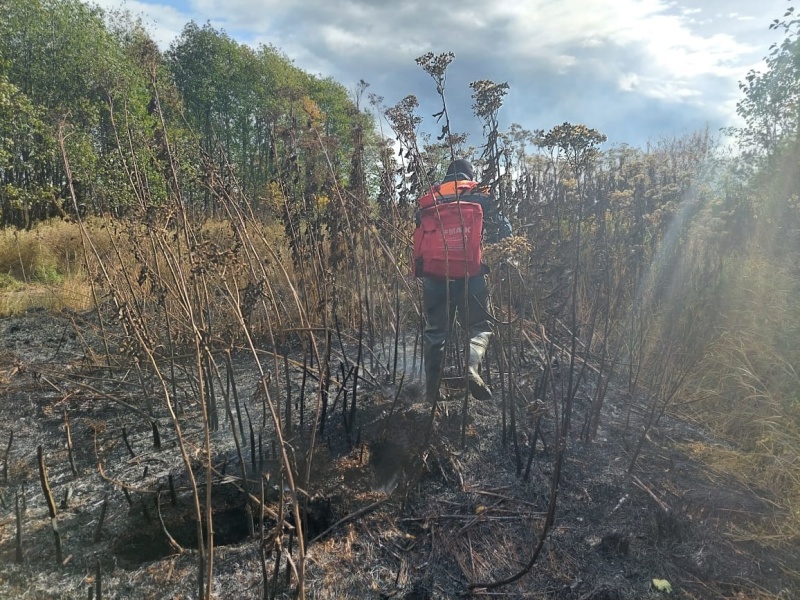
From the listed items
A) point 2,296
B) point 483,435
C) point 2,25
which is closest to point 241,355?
point 483,435

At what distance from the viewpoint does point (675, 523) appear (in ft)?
7.75

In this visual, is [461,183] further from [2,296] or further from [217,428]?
[2,296]

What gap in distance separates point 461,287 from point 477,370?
61cm

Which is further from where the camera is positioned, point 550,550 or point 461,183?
point 461,183

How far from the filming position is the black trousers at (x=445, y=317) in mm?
3453

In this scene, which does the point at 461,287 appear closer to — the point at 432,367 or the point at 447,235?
the point at 447,235

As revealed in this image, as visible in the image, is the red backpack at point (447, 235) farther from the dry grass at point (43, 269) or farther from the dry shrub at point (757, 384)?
the dry grass at point (43, 269)

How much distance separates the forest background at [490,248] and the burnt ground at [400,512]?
0.32m

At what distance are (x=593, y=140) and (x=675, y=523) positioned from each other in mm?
2174

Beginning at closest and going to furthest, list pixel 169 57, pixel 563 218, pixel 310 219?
pixel 310 219
pixel 563 218
pixel 169 57

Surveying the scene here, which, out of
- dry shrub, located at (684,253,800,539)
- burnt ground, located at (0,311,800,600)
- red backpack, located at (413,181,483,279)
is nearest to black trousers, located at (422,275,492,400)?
red backpack, located at (413,181,483,279)

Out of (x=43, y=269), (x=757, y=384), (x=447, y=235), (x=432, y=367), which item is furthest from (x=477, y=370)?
(x=43, y=269)

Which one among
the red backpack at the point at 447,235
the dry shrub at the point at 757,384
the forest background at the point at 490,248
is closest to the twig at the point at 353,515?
the forest background at the point at 490,248

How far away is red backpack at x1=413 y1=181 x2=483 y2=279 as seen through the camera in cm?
320
